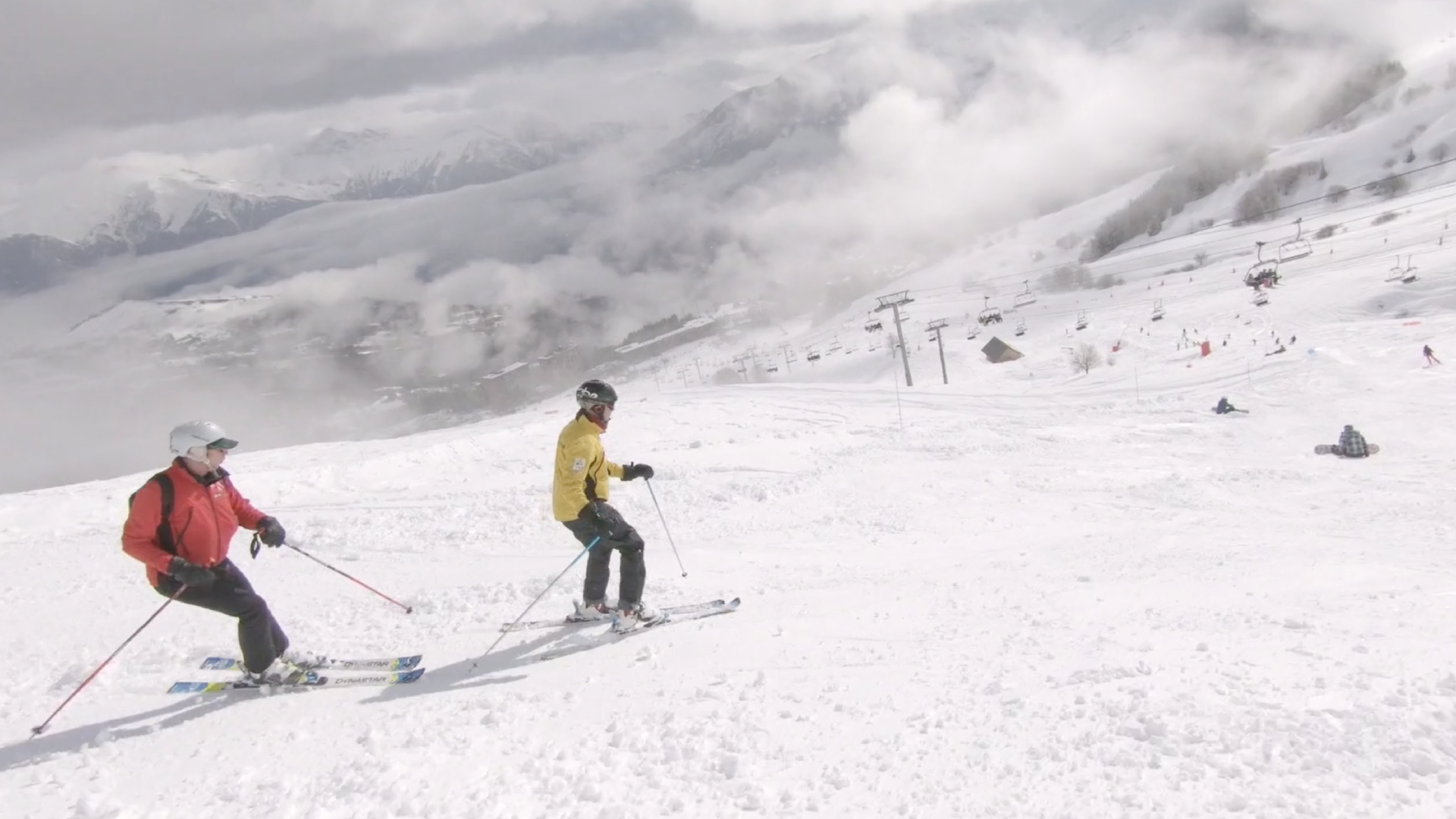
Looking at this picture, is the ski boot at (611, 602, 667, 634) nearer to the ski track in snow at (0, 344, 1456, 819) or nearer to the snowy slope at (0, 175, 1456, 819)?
the ski track in snow at (0, 344, 1456, 819)

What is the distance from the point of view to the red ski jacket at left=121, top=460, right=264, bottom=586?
625 centimetres

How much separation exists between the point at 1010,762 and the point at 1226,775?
108 centimetres

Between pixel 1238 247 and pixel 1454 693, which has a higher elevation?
pixel 1238 247

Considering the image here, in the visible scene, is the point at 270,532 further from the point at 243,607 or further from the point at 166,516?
the point at 166,516

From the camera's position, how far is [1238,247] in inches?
5472

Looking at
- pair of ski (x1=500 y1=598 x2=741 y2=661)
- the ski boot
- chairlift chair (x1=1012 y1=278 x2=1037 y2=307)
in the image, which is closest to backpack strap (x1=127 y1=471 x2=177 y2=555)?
pair of ski (x1=500 y1=598 x2=741 y2=661)

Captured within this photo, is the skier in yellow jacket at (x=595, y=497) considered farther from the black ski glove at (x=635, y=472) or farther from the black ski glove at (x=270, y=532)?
the black ski glove at (x=270, y=532)

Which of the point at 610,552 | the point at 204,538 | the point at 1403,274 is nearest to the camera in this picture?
the point at 204,538

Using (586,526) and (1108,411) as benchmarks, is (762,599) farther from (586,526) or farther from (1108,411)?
(1108,411)

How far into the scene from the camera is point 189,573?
20.6 ft

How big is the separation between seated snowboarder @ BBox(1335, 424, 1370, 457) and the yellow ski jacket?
19649 mm

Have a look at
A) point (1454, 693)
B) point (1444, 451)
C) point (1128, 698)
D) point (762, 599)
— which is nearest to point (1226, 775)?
point (1128, 698)

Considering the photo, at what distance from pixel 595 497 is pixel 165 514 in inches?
139

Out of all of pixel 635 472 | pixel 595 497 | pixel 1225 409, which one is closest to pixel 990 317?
pixel 1225 409
